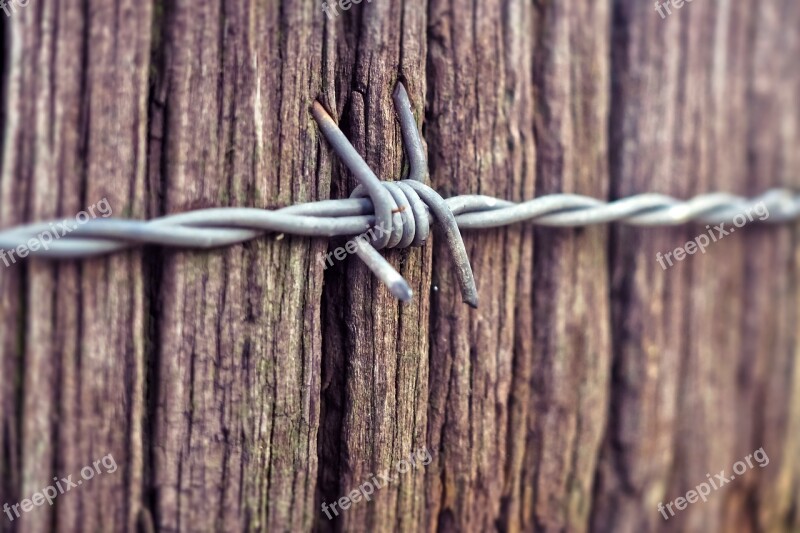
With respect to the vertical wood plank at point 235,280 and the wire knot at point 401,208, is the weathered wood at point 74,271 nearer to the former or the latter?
the vertical wood plank at point 235,280

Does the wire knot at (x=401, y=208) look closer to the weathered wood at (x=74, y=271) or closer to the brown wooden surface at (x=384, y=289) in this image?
the brown wooden surface at (x=384, y=289)

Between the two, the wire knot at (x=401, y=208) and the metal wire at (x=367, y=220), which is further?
the wire knot at (x=401, y=208)

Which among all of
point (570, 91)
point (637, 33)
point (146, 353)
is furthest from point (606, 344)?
point (146, 353)

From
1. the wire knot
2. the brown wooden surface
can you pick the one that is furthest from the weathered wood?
the wire knot

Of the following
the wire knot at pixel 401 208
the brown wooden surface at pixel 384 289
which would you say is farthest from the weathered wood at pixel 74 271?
the wire knot at pixel 401 208

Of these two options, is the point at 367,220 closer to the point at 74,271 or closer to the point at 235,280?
the point at 235,280

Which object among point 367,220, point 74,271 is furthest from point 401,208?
A: point 74,271

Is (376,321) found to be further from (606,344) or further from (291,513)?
(606,344)
